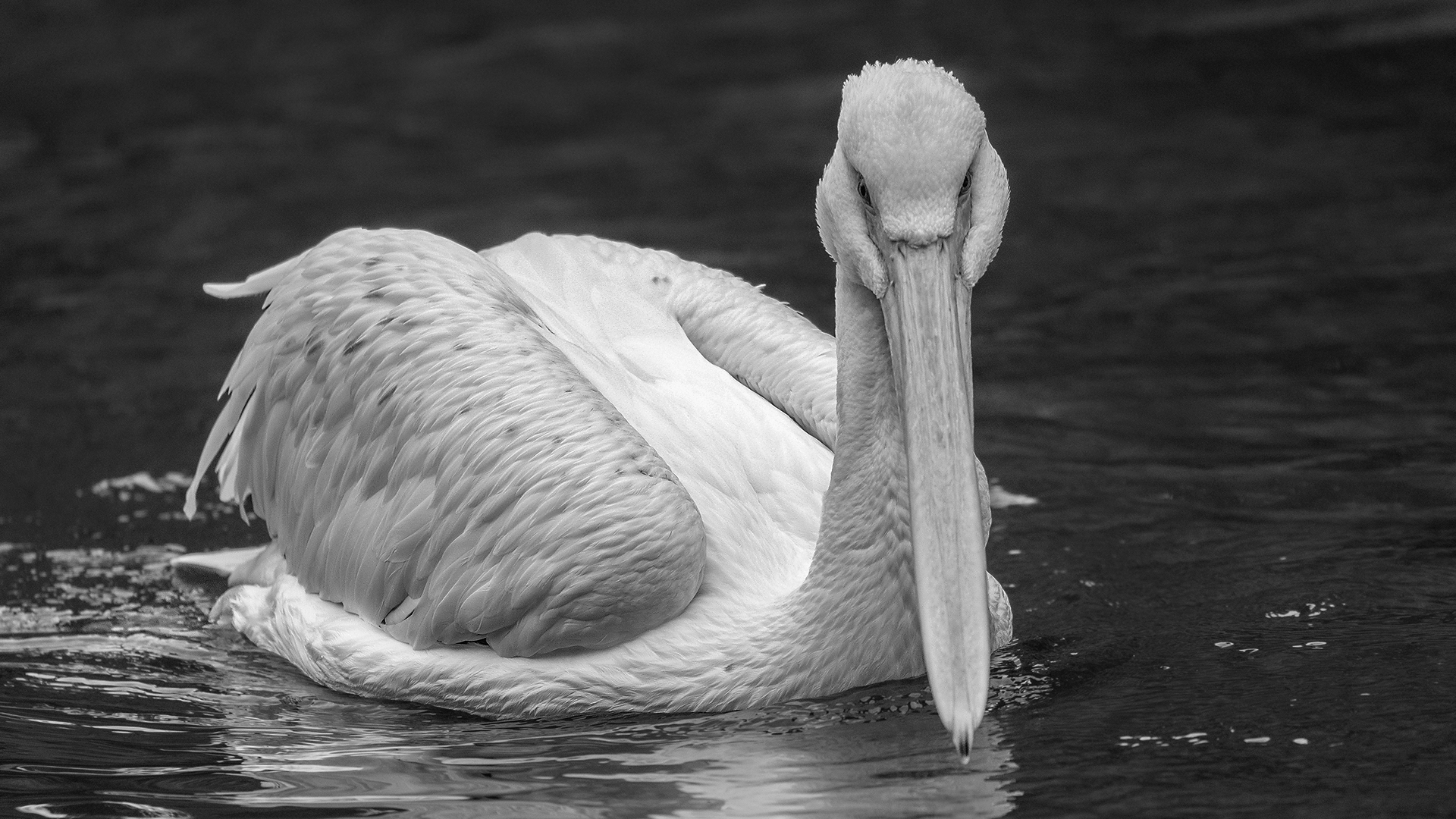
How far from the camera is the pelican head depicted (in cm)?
377

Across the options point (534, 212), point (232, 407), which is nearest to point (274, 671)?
point (232, 407)

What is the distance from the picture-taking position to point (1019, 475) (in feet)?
20.8

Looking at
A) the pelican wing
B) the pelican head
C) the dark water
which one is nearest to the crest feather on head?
the pelican head

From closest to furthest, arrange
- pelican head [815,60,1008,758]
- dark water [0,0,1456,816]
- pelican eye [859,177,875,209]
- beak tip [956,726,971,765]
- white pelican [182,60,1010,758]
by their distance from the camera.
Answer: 1. beak tip [956,726,971,765]
2. pelican head [815,60,1008,758]
3. white pelican [182,60,1010,758]
4. pelican eye [859,177,875,209]
5. dark water [0,0,1456,816]

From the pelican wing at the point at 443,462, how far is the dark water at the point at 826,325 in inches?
11.6

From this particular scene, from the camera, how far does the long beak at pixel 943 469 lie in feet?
12.1

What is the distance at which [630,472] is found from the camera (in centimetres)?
441

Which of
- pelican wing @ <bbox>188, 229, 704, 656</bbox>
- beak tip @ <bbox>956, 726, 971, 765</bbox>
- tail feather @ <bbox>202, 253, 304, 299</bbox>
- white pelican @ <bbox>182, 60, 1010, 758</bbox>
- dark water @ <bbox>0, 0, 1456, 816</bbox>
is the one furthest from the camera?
tail feather @ <bbox>202, 253, 304, 299</bbox>

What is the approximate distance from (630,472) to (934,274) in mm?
900

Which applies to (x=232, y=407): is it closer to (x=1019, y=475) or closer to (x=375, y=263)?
(x=375, y=263)

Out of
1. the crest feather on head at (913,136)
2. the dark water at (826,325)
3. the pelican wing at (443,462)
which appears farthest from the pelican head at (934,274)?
the pelican wing at (443,462)

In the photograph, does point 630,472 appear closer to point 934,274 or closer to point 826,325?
point 934,274

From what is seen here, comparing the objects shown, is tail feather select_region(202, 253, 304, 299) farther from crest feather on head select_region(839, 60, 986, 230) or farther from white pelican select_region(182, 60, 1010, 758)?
crest feather on head select_region(839, 60, 986, 230)

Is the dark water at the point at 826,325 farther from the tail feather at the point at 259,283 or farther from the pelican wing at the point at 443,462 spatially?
the tail feather at the point at 259,283
